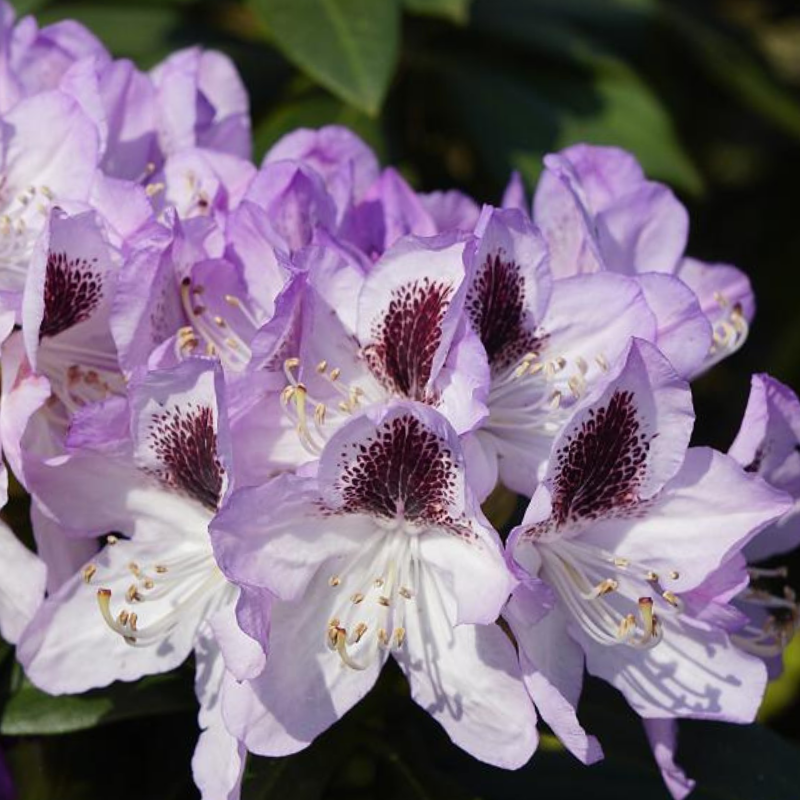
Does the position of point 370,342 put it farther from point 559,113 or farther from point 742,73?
point 742,73

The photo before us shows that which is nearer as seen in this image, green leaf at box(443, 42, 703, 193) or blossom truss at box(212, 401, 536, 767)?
blossom truss at box(212, 401, 536, 767)

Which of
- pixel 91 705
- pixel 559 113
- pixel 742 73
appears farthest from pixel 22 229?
pixel 742 73

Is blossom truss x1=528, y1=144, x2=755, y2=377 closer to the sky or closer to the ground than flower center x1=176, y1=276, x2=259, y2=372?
closer to the sky

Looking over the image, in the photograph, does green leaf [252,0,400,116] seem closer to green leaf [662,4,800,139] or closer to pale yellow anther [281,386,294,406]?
pale yellow anther [281,386,294,406]

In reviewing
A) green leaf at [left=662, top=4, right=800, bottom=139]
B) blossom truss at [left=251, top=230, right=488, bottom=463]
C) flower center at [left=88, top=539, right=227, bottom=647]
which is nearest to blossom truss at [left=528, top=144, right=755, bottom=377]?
blossom truss at [left=251, top=230, right=488, bottom=463]

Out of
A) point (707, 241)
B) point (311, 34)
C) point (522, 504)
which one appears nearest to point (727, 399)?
point (707, 241)
